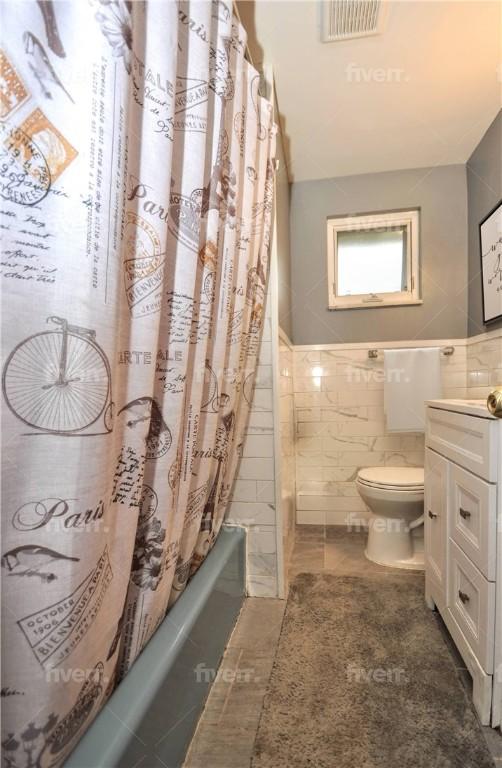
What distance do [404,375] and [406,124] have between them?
1390 millimetres

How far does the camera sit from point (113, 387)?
59 centimetres

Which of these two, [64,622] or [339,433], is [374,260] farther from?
[64,622]

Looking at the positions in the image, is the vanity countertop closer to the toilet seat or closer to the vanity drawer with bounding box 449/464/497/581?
the vanity drawer with bounding box 449/464/497/581

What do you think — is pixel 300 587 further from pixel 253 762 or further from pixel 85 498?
pixel 85 498

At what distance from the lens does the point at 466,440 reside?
1103 millimetres

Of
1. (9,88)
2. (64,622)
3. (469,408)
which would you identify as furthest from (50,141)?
(469,408)

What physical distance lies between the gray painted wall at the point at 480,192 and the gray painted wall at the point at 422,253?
0.20ft

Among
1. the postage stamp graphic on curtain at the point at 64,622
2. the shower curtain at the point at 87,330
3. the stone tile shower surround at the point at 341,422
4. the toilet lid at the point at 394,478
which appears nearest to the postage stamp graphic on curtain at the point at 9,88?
the shower curtain at the point at 87,330

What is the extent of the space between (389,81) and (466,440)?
5.48 ft

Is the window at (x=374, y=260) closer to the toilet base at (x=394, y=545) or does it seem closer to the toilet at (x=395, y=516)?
the toilet at (x=395, y=516)


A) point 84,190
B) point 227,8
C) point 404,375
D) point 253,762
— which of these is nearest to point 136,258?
point 84,190

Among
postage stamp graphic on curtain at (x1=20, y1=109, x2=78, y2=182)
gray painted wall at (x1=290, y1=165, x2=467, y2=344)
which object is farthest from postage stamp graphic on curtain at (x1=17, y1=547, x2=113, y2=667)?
gray painted wall at (x1=290, y1=165, x2=467, y2=344)

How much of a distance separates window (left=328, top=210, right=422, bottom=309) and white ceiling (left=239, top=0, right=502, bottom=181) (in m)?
0.34

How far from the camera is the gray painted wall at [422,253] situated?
2242 millimetres
